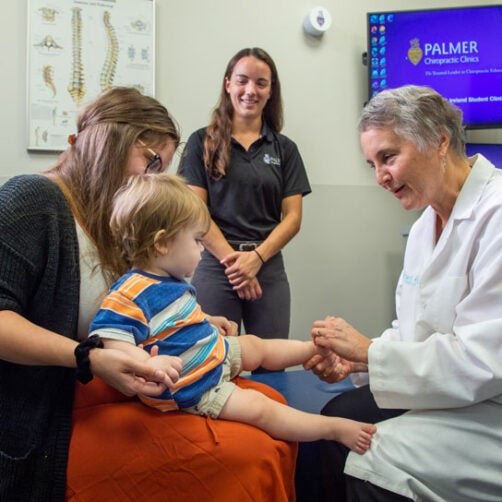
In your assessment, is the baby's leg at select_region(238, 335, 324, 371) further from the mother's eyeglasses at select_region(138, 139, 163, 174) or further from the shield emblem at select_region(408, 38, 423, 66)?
the shield emblem at select_region(408, 38, 423, 66)

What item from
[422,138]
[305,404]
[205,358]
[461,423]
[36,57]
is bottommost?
[305,404]

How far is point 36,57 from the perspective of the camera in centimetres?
231

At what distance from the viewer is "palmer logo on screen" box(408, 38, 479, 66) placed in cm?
269

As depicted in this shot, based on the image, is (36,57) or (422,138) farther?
(36,57)

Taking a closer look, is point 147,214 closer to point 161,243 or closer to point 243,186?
point 161,243

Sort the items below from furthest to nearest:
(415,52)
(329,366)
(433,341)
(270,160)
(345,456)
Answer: (415,52)
(270,160)
(329,366)
(345,456)
(433,341)

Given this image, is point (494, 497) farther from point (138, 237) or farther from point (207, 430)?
point (138, 237)

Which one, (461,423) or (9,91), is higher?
(9,91)

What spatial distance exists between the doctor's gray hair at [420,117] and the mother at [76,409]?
2.57 ft

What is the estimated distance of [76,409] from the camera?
3.26 ft

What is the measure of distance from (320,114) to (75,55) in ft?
4.58

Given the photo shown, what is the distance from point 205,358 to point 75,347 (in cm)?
29

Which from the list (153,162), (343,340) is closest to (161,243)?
(153,162)

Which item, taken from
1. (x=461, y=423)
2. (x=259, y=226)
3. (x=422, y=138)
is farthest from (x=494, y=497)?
(x=259, y=226)
